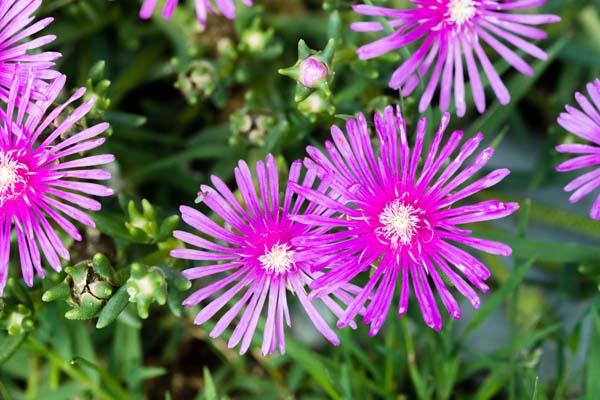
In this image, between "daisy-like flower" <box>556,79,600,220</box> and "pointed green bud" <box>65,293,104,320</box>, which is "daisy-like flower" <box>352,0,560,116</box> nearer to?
"daisy-like flower" <box>556,79,600,220</box>

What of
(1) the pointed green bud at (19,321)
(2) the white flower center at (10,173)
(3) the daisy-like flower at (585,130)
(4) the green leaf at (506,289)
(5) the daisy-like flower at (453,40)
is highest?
(5) the daisy-like flower at (453,40)

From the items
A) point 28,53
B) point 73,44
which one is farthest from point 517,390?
point 73,44

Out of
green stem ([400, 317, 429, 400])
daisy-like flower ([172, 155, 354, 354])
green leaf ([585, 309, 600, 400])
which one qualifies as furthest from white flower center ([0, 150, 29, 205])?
green leaf ([585, 309, 600, 400])

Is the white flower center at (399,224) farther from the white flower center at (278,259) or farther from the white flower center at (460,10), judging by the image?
A: the white flower center at (460,10)

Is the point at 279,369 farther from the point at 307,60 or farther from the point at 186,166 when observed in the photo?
the point at 307,60

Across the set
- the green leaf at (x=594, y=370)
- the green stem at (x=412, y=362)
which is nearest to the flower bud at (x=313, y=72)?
the green stem at (x=412, y=362)

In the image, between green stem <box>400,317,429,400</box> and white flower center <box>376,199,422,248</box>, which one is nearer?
white flower center <box>376,199,422,248</box>
